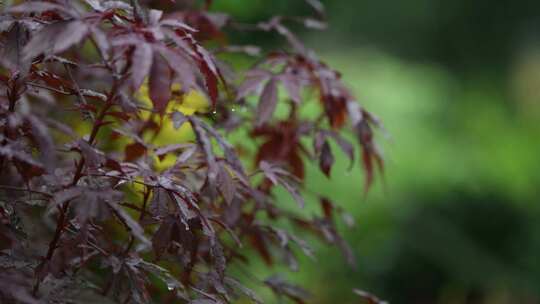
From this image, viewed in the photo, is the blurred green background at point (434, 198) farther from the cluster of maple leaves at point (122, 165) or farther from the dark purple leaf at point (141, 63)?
the dark purple leaf at point (141, 63)

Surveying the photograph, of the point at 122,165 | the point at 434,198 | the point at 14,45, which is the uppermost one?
the point at 14,45

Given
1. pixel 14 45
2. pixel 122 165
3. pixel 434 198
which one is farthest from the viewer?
pixel 434 198

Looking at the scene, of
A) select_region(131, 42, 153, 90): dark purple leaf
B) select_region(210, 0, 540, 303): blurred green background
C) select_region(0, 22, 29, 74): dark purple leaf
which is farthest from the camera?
select_region(210, 0, 540, 303): blurred green background

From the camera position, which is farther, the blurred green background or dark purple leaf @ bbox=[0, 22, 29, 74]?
the blurred green background

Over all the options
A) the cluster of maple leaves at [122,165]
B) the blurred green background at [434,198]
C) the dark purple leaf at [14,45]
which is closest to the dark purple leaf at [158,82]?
the cluster of maple leaves at [122,165]

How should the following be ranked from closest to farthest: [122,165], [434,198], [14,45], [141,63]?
[141,63]
[14,45]
[122,165]
[434,198]

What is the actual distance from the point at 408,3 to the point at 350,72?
2.63m

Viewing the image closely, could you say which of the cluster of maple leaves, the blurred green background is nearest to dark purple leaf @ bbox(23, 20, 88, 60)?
the cluster of maple leaves

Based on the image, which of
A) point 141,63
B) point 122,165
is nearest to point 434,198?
point 122,165

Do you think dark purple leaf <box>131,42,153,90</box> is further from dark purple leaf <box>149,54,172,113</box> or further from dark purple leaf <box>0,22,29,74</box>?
dark purple leaf <box>0,22,29,74</box>

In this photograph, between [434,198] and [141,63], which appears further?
[434,198]

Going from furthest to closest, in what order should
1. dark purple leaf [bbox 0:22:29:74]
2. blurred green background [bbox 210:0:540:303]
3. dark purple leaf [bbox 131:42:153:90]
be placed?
blurred green background [bbox 210:0:540:303] → dark purple leaf [bbox 0:22:29:74] → dark purple leaf [bbox 131:42:153:90]

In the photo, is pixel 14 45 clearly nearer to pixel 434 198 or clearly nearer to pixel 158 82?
pixel 158 82

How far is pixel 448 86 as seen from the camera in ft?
20.8
